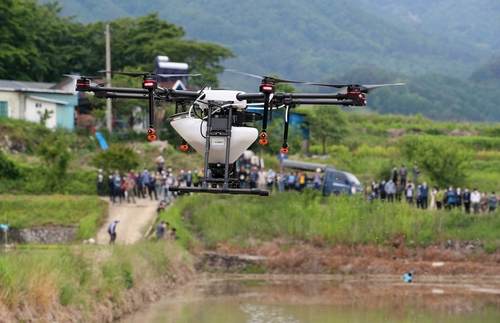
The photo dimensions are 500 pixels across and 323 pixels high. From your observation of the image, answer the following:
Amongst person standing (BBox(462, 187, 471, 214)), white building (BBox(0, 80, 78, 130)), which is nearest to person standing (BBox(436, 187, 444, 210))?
person standing (BBox(462, 187, 471, 214))

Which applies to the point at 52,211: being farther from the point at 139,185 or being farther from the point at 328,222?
the point at 328,222

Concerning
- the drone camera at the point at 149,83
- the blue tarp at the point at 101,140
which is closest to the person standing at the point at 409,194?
the blue tarp at the point at 101,140

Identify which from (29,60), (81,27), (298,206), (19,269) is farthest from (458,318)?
(81,27)

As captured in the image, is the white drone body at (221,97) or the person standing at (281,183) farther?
the person standing at (281,183)

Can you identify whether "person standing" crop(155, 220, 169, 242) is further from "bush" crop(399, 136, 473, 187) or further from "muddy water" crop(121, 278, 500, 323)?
"bush" crop(399, 136, 473, 187)

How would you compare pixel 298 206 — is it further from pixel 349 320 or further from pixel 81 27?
pixel 81 27

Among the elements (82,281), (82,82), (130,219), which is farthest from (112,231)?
(82,82)

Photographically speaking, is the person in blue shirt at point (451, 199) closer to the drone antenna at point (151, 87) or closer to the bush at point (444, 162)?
the bush at point (444, 162)
